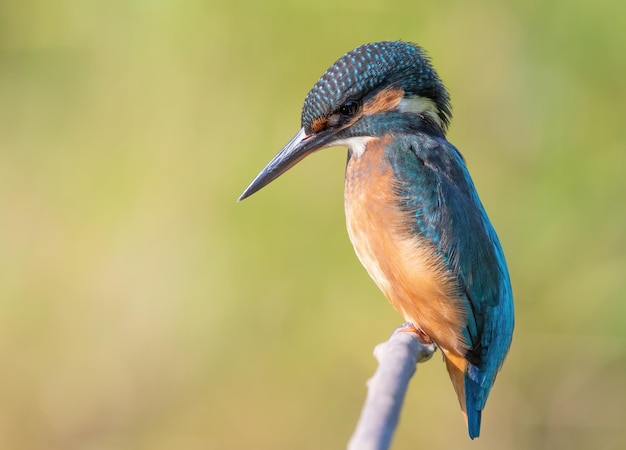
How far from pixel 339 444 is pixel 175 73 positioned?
1521 millimetres

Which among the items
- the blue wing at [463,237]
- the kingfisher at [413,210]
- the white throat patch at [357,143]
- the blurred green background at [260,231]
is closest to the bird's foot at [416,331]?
the kingfisher at [413,210]

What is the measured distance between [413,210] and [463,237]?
145 millimetres

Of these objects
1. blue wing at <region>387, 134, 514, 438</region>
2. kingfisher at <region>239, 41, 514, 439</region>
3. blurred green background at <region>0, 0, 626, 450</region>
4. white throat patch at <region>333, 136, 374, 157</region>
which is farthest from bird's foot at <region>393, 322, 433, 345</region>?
blurred green background at <region>0, 0, 626, 450</region>

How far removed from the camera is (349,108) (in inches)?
92.6

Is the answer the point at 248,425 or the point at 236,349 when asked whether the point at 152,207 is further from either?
the point at 248,425

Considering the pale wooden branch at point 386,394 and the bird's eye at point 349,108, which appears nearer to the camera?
the pale wooden branch at point 386,394

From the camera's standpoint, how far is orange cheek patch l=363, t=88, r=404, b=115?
92.9 inches

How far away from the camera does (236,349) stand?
11.3 ft

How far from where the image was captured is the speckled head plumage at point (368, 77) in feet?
7.51

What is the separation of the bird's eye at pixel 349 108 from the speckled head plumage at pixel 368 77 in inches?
0.5

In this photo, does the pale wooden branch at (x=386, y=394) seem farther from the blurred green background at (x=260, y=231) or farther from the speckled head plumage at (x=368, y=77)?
the blurred green background at (x=260, y=231)

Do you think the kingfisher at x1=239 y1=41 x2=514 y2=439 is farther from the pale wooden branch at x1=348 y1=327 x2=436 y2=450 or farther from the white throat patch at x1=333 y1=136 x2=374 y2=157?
the pale wooden branch at x1=348 y1=327 x2=436 y2=450

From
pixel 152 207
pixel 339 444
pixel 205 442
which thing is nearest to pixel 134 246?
pixel 152 207

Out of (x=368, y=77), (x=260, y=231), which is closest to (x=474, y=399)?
(x=368, y=77)
